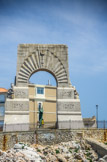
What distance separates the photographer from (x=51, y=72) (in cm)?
3572

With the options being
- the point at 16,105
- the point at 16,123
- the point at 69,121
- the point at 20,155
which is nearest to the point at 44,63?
the point at 16,105

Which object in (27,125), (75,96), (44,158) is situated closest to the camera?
(44,158)

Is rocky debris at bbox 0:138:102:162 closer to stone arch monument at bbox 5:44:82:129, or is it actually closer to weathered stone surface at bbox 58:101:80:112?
stone arch monument at bbox 5:44:82:129

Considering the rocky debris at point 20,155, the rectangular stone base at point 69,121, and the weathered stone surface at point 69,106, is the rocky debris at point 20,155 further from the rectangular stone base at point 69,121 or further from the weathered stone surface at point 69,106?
the weathered stone surface at point 69,106

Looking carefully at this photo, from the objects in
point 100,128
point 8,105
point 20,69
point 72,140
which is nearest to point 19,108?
point 8,105

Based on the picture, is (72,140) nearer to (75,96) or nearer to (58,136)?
(58,136)

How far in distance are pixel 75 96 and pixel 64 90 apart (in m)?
1.49

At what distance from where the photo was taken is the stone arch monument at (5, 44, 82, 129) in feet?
112

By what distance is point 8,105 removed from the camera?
34.0 meters

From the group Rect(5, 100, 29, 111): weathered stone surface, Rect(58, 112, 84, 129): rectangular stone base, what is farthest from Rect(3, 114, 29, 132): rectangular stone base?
Rect(58, 112, 84, 129): rectangular stone base

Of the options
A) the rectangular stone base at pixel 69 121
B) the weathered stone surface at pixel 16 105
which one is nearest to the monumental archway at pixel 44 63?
the weathered stone surface at pixel 16 105

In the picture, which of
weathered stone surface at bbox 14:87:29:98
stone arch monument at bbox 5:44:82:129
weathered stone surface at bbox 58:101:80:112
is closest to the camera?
stone arch monument at bbox 5:44:82:129

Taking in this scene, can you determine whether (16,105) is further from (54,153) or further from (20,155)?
(54,153)

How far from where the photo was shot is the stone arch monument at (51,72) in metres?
34.2
